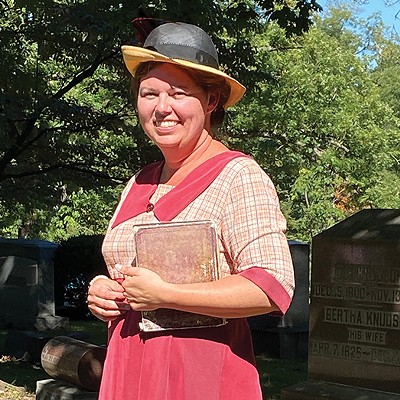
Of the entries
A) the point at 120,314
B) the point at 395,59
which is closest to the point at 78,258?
the point at 120,314

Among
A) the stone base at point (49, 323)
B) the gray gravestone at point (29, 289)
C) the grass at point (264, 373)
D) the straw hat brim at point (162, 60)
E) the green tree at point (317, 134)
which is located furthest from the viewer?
the green tree at point (317, 134)

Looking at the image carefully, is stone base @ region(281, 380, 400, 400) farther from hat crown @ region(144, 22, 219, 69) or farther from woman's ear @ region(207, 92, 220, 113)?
hat crown @ region(144, 22, 219, 69)

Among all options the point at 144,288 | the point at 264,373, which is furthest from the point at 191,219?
the point at 264,373

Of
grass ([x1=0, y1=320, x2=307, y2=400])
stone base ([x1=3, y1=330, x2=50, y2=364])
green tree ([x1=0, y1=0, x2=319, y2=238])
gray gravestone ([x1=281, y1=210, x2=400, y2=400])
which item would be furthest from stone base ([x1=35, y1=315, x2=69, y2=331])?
gray gravestone ([x1=281, y1=210, x2=400, y2=400])

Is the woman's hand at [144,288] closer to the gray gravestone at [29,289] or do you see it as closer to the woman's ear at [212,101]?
the woman's ear at [212,101]

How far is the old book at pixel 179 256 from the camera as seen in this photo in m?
2.27

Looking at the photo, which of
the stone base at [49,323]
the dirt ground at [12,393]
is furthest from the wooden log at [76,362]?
the stone base at [49,323]

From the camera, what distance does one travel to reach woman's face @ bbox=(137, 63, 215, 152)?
2.39 m

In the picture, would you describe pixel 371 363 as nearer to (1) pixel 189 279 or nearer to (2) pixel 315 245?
(2) pixel 315 245

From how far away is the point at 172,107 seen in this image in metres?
2.39

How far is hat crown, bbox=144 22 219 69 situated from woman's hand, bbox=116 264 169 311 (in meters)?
0.57

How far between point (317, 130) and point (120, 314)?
24.6 metres

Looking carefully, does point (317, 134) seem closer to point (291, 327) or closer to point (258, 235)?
point (291, 327)

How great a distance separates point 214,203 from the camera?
2.33 meters
